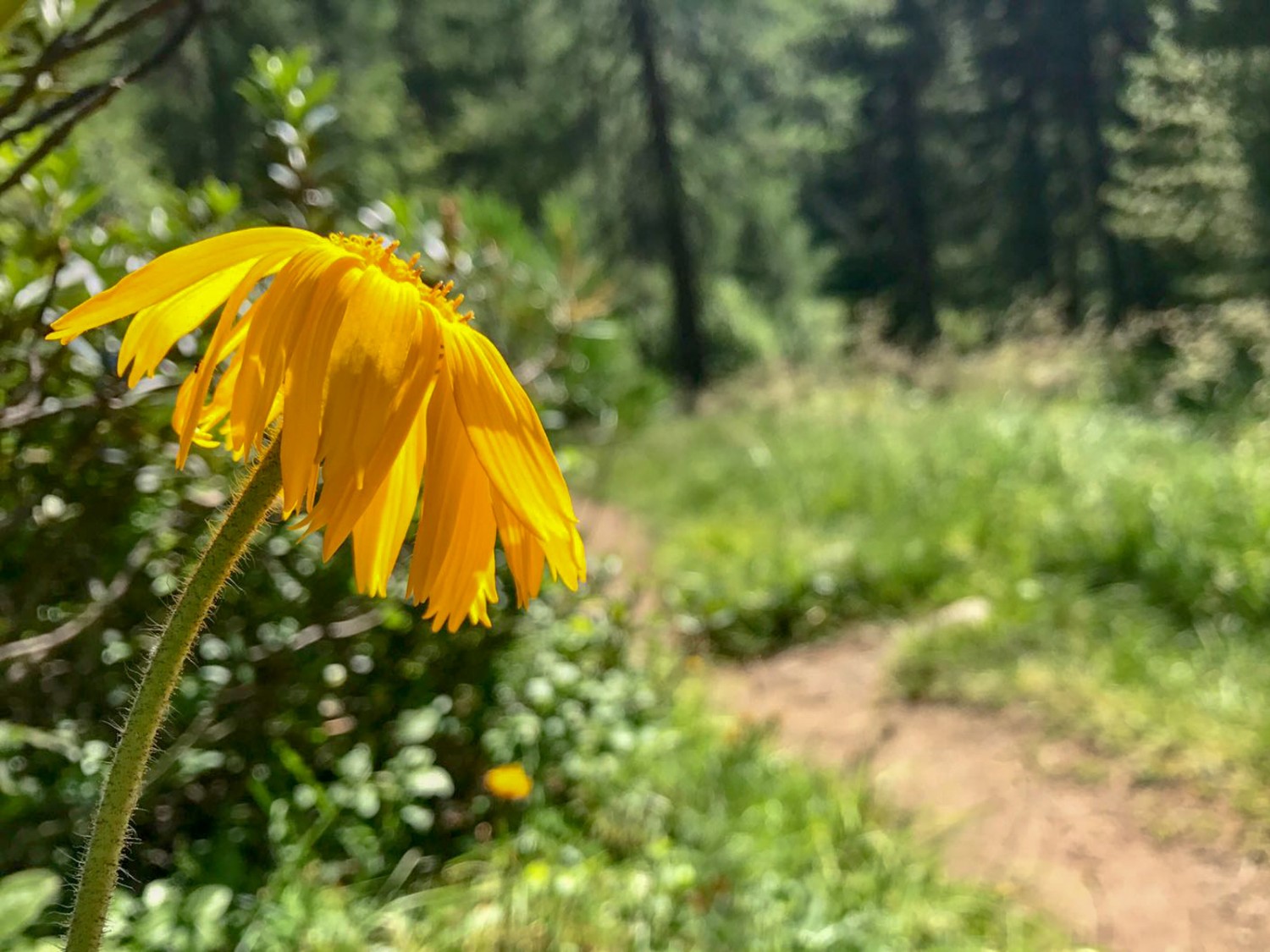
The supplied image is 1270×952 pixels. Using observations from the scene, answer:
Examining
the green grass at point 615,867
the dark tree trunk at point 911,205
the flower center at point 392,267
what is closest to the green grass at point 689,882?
the green grass at point 615,867

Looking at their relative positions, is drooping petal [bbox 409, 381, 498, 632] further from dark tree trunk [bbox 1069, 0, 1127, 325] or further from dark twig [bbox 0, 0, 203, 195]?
dark tree trunk [bbox 1069, 0, 1127, 325]

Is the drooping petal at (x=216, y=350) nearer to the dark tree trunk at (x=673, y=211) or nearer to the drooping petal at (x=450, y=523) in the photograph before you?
the drooping petal at (x=450, y=523)

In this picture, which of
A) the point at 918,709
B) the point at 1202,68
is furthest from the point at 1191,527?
the point at 1202,68

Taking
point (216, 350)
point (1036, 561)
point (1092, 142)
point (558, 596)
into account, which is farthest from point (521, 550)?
point (1092, 142)

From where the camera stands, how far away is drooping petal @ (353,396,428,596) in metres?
0.73

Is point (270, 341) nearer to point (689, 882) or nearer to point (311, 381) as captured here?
point (311, 381)

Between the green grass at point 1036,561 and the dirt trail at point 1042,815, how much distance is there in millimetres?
145

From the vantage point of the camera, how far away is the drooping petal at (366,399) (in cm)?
64

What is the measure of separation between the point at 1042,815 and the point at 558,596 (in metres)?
1.71

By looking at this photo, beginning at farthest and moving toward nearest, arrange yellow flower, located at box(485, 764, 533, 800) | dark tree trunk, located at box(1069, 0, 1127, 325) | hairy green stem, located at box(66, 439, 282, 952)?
dark tree trunk, located at box(1069, 0, 1127, 325) < yellow flower, located at box(485, 764, 533, 800) < hairy green stem, located at box(66, 439, 282, 952)

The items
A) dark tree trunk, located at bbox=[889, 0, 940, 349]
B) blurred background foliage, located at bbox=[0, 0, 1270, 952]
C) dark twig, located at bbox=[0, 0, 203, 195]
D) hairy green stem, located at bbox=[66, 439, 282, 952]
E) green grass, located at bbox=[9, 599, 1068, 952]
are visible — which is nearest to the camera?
hairy green stem, located at bbox=[66, 439, 282, 952]

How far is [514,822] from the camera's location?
221cm

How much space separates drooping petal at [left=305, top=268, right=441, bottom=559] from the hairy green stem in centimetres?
4

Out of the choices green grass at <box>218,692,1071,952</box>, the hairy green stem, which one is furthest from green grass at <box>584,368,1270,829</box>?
the hairy green stem
